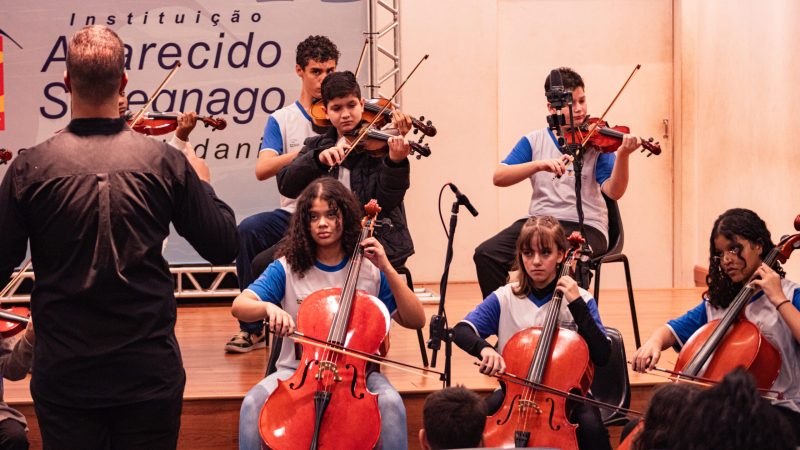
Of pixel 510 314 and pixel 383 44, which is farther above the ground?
pixel 383 44

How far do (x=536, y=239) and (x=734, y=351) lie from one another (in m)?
0.64

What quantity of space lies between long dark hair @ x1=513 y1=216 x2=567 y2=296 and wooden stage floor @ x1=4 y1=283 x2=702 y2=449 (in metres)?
0.52

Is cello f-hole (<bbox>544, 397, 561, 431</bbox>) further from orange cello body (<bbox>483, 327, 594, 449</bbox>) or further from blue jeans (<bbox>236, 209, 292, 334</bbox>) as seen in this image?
blue jeans (<bbox>236, 209, 292, 334</bbox>)

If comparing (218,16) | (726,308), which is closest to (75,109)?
(726,308)

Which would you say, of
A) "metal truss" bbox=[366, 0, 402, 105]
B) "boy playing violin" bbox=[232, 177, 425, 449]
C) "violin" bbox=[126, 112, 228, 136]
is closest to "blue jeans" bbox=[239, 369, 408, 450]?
"boy playing violin" bbox=[232, 177, 425, 449]

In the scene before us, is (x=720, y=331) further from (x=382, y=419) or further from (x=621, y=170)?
(x=621, y=170)

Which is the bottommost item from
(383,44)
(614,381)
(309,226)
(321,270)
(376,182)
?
(614,381)

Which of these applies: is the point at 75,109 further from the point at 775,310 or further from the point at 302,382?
the point at 775,310

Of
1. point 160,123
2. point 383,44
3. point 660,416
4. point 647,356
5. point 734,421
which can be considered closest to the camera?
point 734,421

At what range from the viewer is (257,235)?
4.09 metres

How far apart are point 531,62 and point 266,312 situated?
387 centimetres

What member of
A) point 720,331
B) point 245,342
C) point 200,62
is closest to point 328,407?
point 720,331

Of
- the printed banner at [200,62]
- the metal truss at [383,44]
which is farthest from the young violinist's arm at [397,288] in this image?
the printed banner at [200,62]

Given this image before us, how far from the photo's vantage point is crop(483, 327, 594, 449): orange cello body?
2729 millimetres
